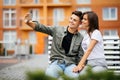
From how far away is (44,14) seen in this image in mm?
37875

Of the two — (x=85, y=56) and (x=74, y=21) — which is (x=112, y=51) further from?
(x=85, y=56)

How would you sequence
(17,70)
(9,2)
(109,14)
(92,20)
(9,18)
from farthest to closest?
1. (9,18)
2. (9,2)
3. (109,14)
4. (17,70)
5. (92,20)

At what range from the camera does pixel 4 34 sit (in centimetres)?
3931

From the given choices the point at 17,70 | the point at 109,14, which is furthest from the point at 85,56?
the point at 109,14

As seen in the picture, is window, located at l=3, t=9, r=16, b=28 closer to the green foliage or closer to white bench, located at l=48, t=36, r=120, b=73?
white bench, located at l=48, t=36, r=120, b=73

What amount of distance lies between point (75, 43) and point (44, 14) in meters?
34.0

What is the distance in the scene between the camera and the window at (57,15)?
38.7 m

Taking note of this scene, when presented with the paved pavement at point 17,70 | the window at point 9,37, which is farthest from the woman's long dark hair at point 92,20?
the window at point 9,37

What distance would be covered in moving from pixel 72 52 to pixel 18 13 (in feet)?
115

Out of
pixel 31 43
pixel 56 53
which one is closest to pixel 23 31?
pixel 31 43

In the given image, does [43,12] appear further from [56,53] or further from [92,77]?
[92,77]

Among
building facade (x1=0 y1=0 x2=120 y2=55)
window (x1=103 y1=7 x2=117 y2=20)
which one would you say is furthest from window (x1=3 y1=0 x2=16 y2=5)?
window (x1=103 y1=7 x2=117 y2=20)

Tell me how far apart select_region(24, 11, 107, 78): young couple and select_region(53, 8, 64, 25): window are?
34.6 m

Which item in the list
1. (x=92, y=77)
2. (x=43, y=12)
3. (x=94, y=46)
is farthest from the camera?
(x=43, y=12)
